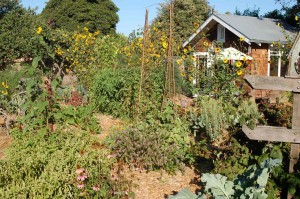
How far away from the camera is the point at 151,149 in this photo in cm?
523

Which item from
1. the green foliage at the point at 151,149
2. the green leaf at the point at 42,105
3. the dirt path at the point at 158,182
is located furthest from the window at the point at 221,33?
the green leaf at the point at 42,105

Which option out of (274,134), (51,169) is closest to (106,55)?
(51,169)

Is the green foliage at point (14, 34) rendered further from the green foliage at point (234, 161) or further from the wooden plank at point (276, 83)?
the wooden plank at point (276, 83)

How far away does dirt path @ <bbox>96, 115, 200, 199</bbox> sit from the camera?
4.64 meters

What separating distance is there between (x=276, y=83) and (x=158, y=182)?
6.86 feet

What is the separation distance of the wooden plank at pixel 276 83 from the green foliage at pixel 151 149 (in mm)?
1757

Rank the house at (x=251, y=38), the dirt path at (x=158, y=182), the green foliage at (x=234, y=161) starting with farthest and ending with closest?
the house at (x=251, y=38) < the dirt path at (x=158, y=182) < the green foliage at (x=234, y=161)

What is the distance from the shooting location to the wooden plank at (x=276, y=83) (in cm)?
392

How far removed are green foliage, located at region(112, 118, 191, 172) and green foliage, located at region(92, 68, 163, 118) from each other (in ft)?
4.47

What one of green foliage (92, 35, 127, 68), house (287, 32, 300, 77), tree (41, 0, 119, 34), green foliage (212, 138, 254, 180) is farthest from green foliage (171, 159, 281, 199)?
tree (41, 0, 119, 34)

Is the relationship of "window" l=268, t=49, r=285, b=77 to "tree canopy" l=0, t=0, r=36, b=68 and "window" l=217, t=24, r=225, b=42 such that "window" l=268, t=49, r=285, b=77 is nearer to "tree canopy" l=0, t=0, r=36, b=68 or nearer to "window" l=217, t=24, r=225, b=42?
"window" l=217, t=24, r=225, b=42

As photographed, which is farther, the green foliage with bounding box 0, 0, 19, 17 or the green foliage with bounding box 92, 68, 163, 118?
the green foliage with bounding box 0, 0, 19, 17

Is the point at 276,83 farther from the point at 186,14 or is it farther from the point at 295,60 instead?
the point at 186,14

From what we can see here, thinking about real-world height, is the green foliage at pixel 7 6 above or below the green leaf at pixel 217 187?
above
